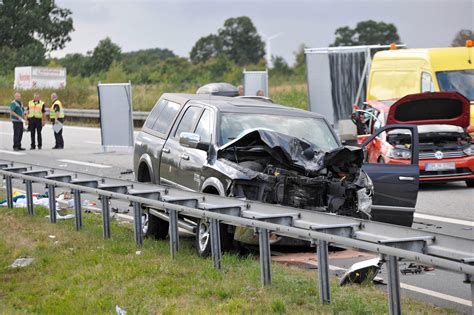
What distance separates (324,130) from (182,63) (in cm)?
7440

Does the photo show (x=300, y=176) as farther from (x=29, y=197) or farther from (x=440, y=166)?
(x=440, y=166)

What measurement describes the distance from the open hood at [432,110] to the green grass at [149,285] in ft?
24.1

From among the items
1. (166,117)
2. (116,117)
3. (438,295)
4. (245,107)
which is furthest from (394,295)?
(116,117)

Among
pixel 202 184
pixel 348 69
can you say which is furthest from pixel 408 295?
pixel 348 69

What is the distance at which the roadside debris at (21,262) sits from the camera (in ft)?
35.2

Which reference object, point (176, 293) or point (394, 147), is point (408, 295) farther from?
point (394, 147)

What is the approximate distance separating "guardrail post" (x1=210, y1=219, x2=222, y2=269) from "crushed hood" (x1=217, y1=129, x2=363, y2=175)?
4.88 feet

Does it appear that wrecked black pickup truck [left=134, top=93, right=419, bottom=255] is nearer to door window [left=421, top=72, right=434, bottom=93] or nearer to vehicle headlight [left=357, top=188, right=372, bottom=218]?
vehicle headlight [left=357, top=188, right=372, bottom=218]

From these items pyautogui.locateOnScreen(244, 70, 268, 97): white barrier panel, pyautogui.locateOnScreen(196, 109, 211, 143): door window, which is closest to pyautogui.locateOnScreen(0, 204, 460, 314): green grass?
pyautogui.locateOnScreen(196, 109, 211, 143): door window

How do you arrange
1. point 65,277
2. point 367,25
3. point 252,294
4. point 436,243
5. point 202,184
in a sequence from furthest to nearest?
point 367,25
point 202,184
point 65,277
point 252,294
point 436,243

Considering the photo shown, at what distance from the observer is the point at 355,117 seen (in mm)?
21141

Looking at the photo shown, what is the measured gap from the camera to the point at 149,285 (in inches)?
358

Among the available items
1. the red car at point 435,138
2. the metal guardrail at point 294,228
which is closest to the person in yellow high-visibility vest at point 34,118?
the red car at point 435,138

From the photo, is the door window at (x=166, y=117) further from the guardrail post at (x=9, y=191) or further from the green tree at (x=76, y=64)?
the green tree at (x=76, y=64)
